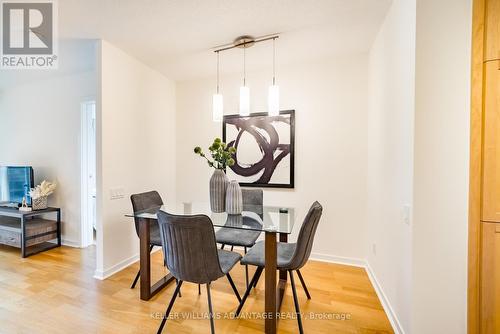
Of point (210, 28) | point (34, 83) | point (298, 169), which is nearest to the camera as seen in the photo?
point (210, 28)

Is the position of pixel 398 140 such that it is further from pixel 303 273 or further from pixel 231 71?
Result: pixel 231 71

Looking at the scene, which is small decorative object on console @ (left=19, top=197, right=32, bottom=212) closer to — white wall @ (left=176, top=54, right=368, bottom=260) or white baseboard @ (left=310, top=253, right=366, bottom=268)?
white wall @ (left=176, top=54, right=368, bottom=260)

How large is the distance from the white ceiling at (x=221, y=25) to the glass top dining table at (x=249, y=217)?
69.9 inches

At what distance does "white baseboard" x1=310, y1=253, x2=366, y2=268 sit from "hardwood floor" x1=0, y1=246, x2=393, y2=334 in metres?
0.08

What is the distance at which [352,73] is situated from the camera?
267 cm

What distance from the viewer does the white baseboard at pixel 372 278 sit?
1662mm

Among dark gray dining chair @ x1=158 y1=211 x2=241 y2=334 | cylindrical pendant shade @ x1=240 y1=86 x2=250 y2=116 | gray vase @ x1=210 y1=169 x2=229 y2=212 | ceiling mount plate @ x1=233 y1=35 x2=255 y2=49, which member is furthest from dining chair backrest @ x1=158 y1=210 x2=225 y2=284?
ceiling mount plate @ x1=233 y1=35 x2=255 y2=49

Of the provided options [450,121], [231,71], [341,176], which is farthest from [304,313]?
[231,71]

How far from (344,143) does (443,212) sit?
1.45 m

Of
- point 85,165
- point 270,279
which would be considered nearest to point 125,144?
point 85,165

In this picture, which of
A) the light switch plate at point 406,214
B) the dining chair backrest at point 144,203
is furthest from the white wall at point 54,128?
the light switch plate at point 406,214

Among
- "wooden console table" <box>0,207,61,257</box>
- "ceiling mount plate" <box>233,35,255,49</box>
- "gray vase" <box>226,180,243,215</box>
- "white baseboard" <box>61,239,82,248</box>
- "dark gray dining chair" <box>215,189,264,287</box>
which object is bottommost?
"white baseboard" <box>61,239,82,248</box>

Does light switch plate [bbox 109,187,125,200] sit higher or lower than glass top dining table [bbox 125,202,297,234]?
higher

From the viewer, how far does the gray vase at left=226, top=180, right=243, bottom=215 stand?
2115mm
